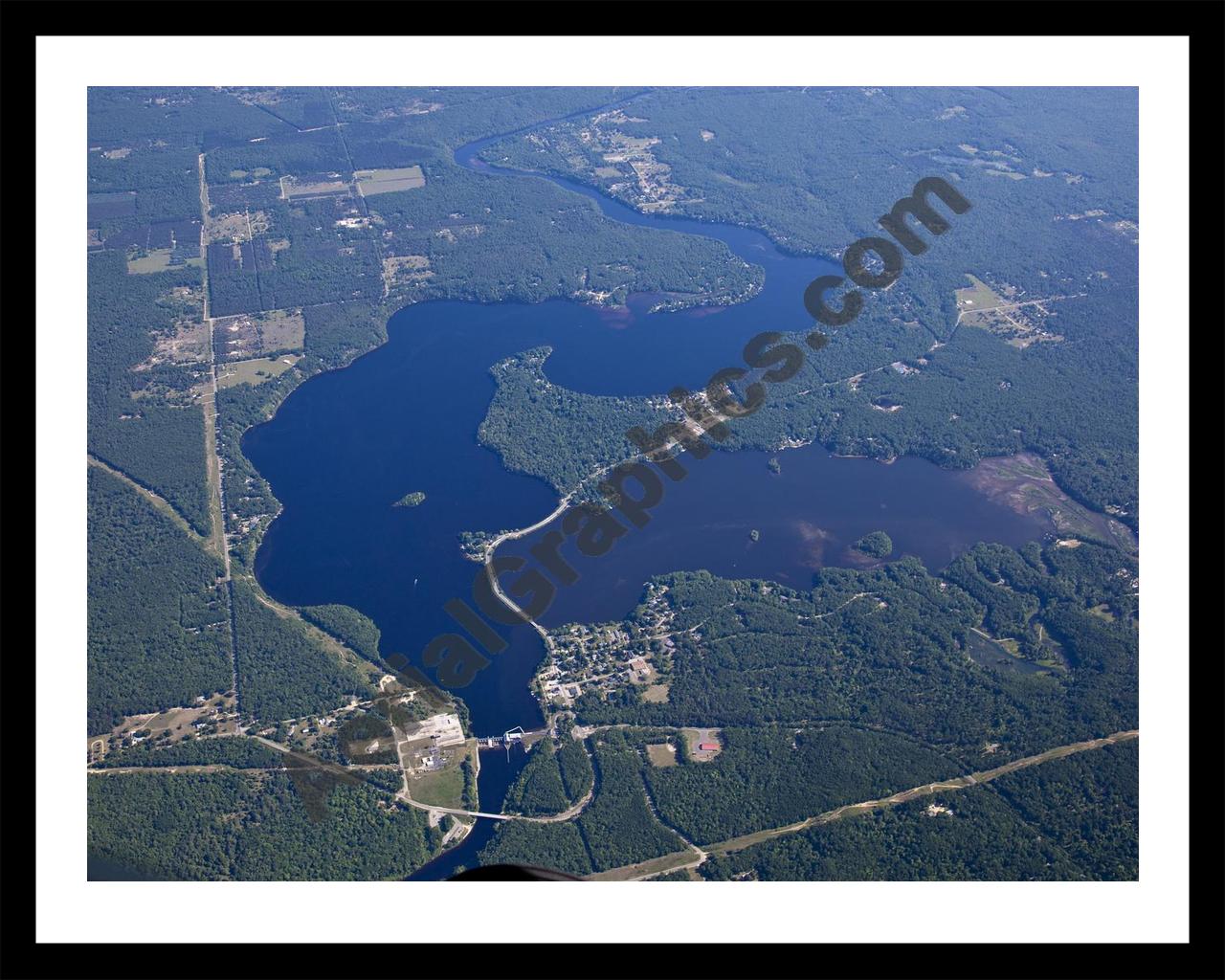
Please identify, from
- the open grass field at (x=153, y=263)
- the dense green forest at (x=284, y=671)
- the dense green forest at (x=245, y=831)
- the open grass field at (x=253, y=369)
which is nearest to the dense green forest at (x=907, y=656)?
the dense green forest at (x=245, y=831)

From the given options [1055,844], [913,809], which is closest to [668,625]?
[913,809]

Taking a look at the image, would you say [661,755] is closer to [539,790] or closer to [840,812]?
[539,790]

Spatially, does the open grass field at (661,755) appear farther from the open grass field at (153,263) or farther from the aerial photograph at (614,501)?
the open grass field at (153,263)

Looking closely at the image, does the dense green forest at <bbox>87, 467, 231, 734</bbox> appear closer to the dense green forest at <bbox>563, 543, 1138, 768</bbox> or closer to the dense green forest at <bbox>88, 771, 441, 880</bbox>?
the dense green forest at <bbox>88, 771, 441, 880</bbox>

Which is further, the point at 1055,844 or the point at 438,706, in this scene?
the point at 438,706

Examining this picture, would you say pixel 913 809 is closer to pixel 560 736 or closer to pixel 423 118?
pixel 560 736

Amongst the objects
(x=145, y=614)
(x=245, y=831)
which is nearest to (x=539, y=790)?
(x=245, y=831)
